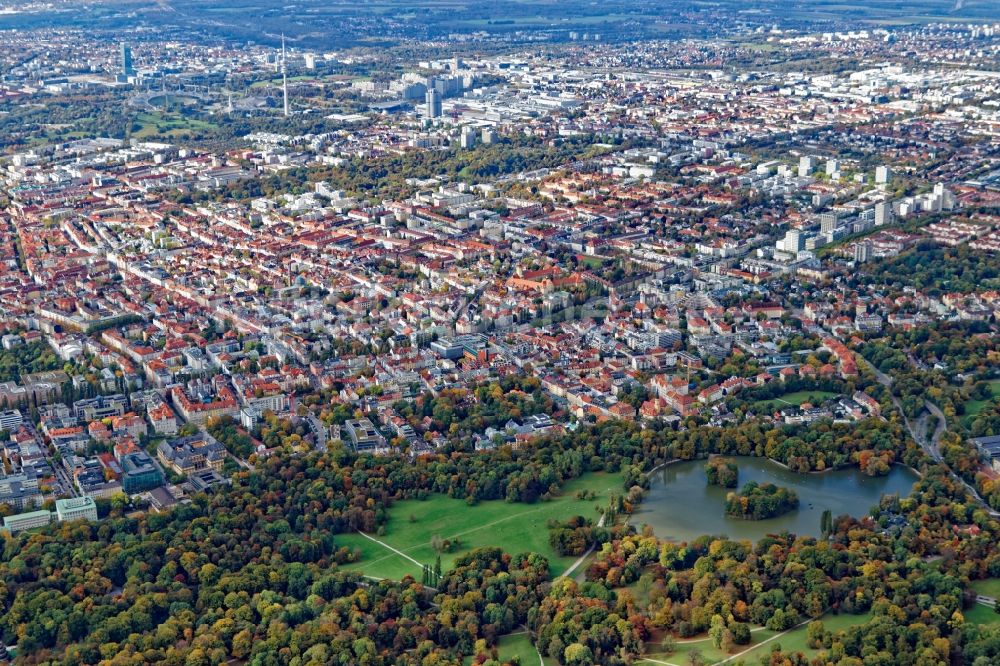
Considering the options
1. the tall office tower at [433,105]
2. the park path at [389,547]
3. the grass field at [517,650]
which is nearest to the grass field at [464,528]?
the park path at [389,547]

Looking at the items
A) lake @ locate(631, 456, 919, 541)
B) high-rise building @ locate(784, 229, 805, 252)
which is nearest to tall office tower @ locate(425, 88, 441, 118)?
high-rise building @ locate(784, 229, 805, 252)

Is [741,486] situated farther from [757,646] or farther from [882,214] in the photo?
[882,214]

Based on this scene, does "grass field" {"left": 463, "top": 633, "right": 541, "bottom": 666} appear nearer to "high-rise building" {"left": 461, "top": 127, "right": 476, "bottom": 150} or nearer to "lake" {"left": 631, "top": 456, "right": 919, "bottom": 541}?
"lake" {"left": 631, "top": 456, "right": 919, "bottom": 541}

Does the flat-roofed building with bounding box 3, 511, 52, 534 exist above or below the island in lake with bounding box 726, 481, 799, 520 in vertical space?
above

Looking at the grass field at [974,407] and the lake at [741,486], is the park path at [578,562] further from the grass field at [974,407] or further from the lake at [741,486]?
the grass field at [974,407]

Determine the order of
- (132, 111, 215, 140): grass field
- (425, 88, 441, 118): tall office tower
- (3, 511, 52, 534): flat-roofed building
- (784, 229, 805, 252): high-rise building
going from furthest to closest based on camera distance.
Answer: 1. (425, 88, 441, 118): tall office tower
2. (132, 111, 215, 140): grass field
3. (784, 229, 805, 252): high-rise building
4. (3, 511, 52, 534): flat-roofed building

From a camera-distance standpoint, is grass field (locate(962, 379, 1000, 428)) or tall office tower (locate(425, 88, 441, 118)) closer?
grass field (locate(962, 379, 1000, 428))
